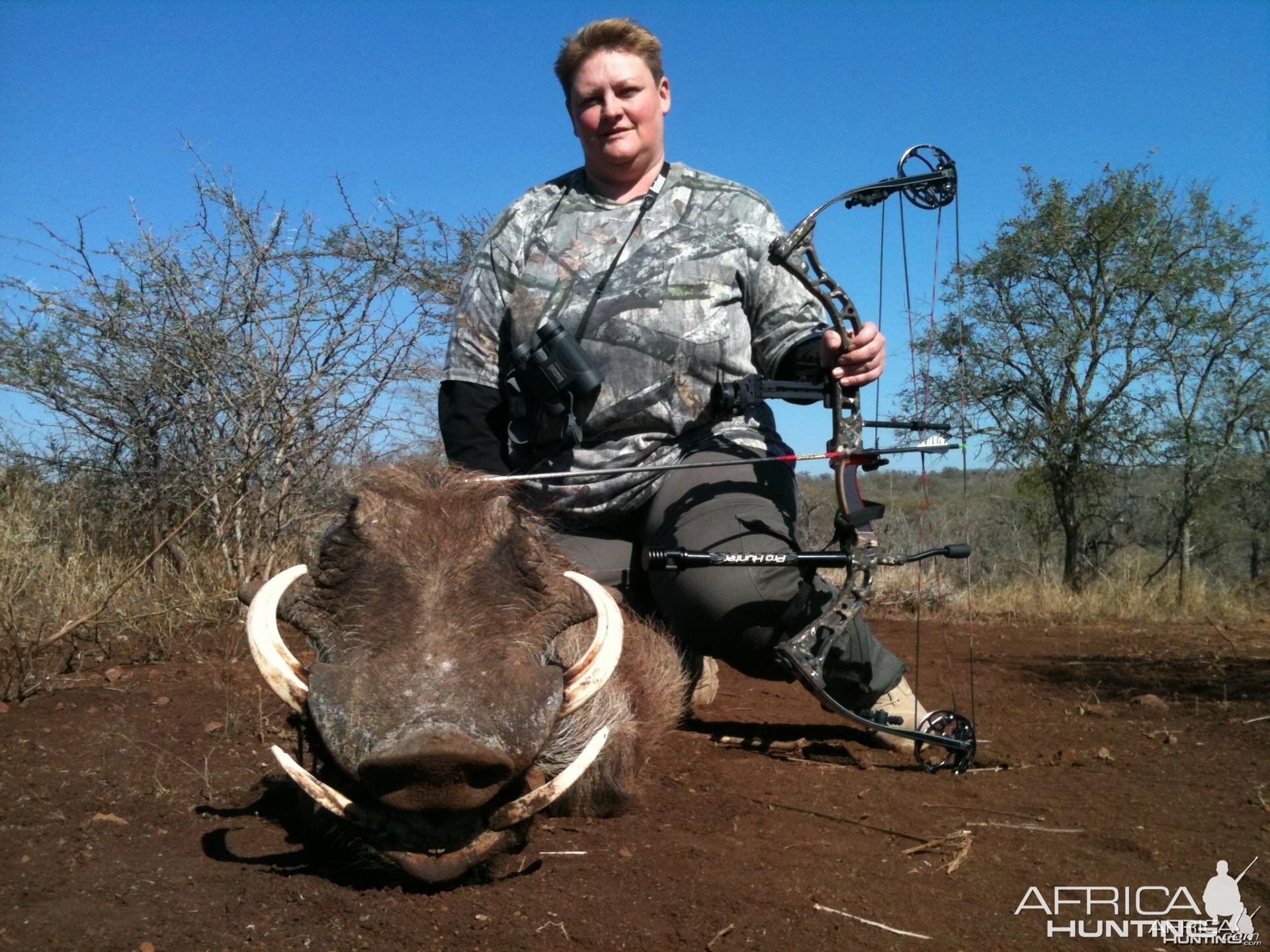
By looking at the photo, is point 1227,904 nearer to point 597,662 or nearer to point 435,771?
point 597,662

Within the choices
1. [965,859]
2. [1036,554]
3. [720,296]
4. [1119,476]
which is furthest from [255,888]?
[1036,554]

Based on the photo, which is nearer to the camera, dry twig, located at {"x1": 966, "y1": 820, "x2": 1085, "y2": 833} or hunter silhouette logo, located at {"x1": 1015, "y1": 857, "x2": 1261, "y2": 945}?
hunter silhouette logo, located at {"x1": 1015, "y1": 857, "x2": 1261, "y2": 945}

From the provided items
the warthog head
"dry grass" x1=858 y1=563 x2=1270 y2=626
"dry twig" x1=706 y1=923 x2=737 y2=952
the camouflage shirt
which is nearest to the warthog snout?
the warthog head

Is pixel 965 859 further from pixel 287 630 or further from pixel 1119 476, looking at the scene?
pixel 1119 476

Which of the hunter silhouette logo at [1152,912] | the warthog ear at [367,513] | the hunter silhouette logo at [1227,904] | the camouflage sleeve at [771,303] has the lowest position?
the hunter silhouette logo at [1152,912]

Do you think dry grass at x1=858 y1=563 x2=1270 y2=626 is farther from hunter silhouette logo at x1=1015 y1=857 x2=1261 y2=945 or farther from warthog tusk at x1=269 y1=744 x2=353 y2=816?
warthog tusk at x1=269 y1=744 x2=353 y2=816

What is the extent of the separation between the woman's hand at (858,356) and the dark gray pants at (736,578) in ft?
1.51

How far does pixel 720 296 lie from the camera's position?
136 inches

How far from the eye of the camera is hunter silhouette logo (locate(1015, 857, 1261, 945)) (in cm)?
191

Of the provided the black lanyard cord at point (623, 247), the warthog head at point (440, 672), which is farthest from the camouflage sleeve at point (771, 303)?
the warthog head at point (440, 672)

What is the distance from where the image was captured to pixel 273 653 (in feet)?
6.75

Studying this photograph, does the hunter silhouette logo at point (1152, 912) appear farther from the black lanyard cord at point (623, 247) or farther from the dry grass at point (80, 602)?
the dry grass at point (80, 602)

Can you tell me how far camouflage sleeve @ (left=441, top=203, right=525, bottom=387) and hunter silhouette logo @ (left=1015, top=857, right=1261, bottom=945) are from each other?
2296 millimetres

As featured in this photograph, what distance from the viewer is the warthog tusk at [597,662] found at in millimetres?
2105
